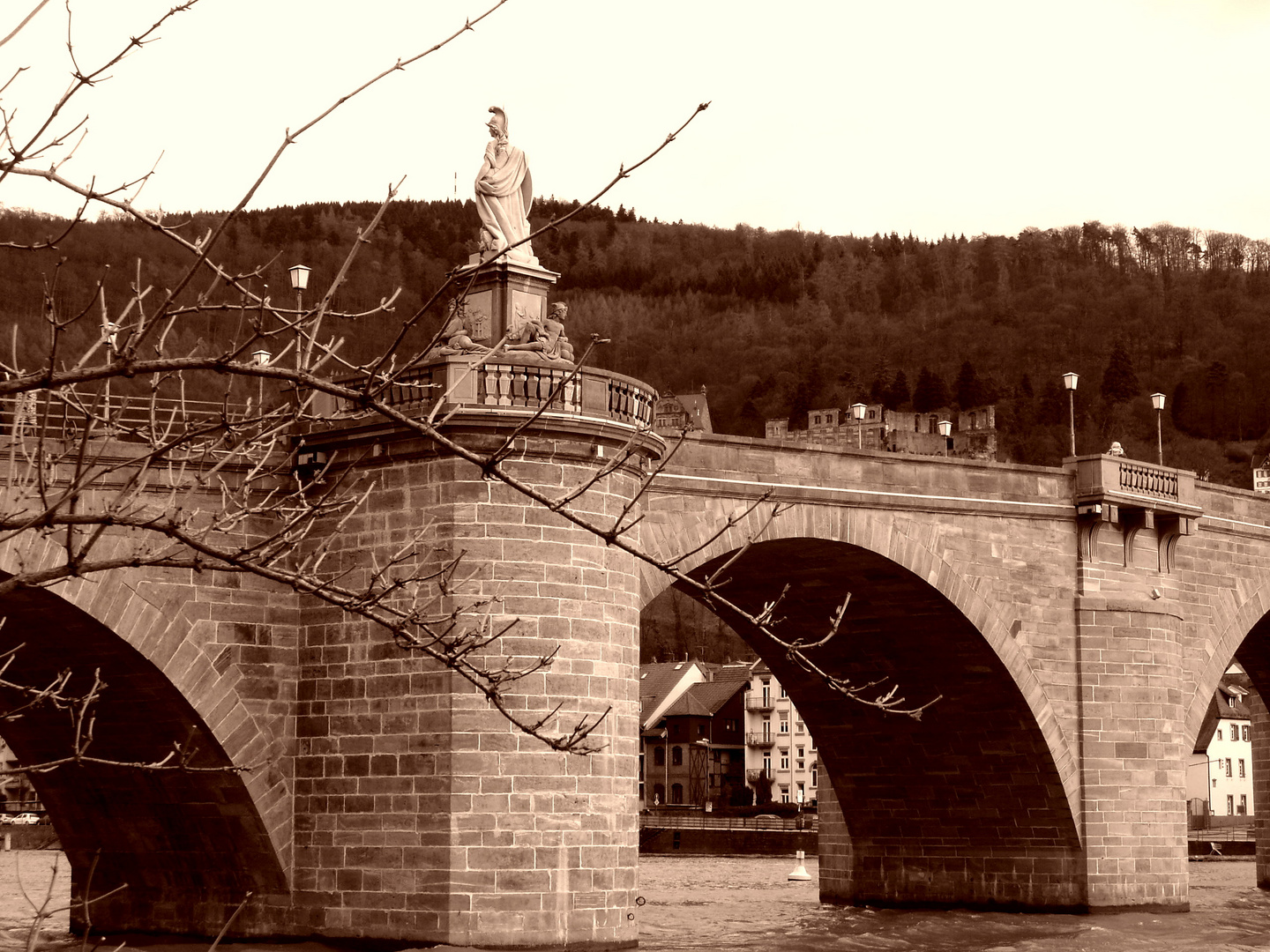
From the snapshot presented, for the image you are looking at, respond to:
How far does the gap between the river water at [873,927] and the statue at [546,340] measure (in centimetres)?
675

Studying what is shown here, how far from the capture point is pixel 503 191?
2106cm

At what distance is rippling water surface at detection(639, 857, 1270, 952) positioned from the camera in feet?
84.2

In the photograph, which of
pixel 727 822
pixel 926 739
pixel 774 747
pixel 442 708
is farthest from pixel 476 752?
Answer: pixel 774 747

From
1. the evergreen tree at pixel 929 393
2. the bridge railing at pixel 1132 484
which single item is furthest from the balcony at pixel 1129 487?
the evergreen tree at pixel 929 393

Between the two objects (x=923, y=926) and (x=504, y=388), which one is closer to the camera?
(x=504, y=388)

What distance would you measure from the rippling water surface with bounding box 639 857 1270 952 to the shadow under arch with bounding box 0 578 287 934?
234 inches

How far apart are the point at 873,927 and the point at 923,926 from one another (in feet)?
2.55

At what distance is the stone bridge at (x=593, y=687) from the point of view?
19.6 meters

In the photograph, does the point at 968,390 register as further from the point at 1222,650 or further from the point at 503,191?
the point at 503,191

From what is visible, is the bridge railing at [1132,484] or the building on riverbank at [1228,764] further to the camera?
the building on riverbank at [1228,764]

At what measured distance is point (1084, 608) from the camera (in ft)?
95.9

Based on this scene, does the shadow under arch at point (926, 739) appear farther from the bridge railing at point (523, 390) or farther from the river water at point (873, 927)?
the bridge railing at point (523, 390)

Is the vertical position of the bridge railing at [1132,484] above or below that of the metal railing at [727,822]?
above

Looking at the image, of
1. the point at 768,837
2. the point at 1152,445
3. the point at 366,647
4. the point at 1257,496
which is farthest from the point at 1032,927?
the point at 1152,445
